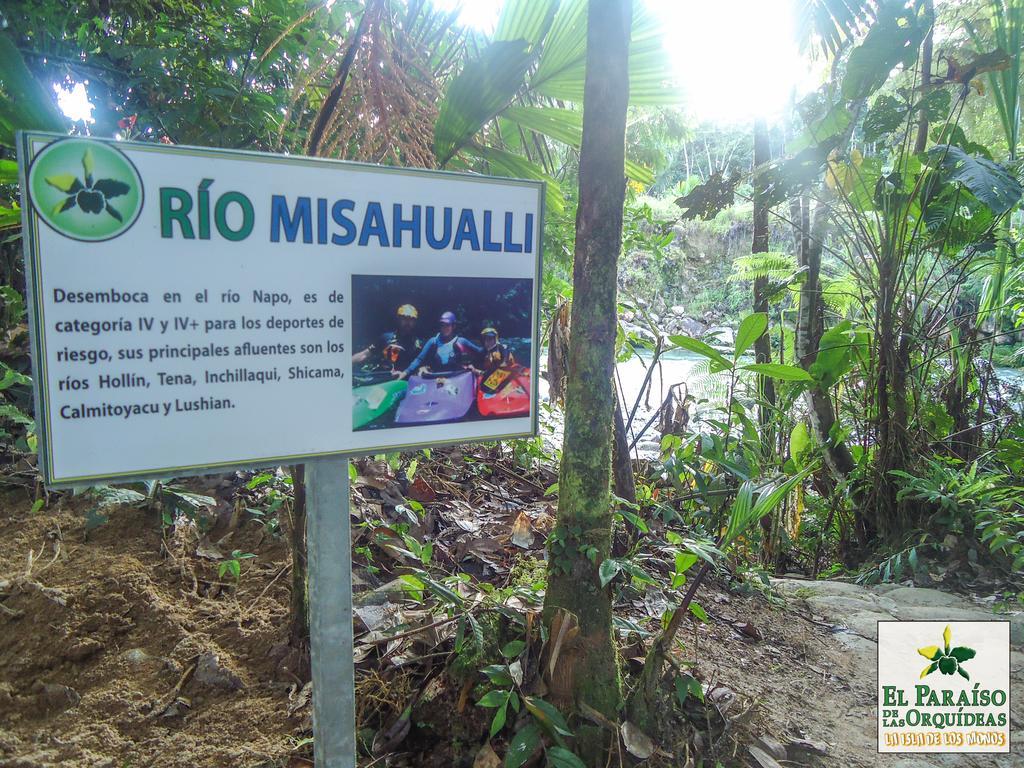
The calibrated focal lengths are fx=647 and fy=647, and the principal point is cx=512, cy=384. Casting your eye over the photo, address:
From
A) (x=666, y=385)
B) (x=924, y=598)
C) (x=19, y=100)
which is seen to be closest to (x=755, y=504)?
(x=19, y=100)

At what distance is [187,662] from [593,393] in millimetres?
1323

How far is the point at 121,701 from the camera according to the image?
1.61 m

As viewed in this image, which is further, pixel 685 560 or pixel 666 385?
pixel 666 385

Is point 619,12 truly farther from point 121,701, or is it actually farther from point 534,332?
point 121,701

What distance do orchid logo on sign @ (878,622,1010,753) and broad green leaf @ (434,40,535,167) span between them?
198cm

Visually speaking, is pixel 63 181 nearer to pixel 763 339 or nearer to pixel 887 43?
pixel 887 43

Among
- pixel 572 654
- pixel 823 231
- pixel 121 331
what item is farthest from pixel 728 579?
pixel 823 231

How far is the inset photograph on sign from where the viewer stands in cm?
122

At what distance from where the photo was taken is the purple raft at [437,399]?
4.14 ft

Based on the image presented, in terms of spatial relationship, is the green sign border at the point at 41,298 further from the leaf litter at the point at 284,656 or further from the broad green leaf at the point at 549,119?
the leaf litter at the point at 284,656

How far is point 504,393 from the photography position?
1367mm

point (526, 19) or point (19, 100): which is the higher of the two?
point (526, 19)

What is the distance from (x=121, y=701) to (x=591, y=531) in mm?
1245

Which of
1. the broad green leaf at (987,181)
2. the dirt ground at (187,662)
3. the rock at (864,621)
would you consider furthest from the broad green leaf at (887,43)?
the dirt ground at (187,662)
